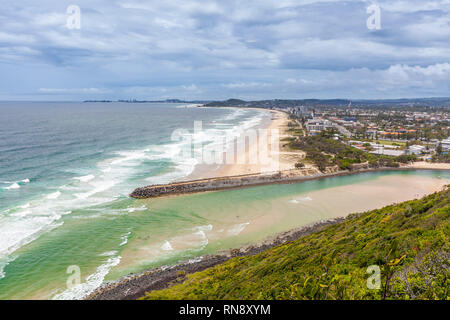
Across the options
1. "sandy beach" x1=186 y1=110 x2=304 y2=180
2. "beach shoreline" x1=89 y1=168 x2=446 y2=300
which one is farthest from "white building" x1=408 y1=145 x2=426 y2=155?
"beach shoreline" x1=89 y1=168 x2=446 y2=300

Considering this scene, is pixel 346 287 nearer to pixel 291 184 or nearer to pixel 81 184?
pixel 291 184

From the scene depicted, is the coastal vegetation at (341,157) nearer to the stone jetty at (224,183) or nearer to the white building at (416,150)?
the stone jetty at (224,183)

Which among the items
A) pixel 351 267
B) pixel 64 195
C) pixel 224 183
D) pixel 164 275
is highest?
pixel 351 267

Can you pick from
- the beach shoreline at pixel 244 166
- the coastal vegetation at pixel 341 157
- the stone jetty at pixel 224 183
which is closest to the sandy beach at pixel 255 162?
the beach shoreline at pixel 244 166

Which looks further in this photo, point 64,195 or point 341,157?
→ point 341,157

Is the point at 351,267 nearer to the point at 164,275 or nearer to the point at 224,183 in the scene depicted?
the point at 164,275

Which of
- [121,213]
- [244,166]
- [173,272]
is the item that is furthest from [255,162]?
[173,272]

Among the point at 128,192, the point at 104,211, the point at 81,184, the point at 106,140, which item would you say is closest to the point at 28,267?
the point at 104,211

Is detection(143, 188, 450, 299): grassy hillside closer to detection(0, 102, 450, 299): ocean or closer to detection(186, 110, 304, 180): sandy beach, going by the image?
detection(0, 102, 450, 299): ocean
